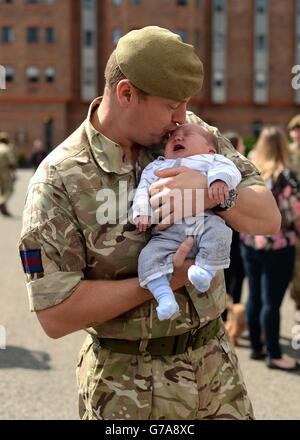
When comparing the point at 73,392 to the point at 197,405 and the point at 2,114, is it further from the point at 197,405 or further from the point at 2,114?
the point at 2,114

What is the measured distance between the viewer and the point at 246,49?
175 ft

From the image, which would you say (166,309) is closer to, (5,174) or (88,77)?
(5,174)

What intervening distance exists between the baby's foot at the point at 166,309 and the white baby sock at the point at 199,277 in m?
0.09

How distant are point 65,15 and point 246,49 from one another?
14.1m


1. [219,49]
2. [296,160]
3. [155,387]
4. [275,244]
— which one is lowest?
[219,49]

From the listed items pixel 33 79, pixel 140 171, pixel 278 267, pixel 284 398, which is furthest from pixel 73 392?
pixel 33 79

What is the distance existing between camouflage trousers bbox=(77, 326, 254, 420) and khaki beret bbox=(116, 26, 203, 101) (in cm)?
92

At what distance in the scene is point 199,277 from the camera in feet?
7.09

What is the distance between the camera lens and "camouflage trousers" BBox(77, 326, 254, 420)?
2373 millimetres

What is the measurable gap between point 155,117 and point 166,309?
608mm

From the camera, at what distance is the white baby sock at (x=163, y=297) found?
2133 mm

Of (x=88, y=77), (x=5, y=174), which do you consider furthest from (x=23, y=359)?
(x=88, y=77)
